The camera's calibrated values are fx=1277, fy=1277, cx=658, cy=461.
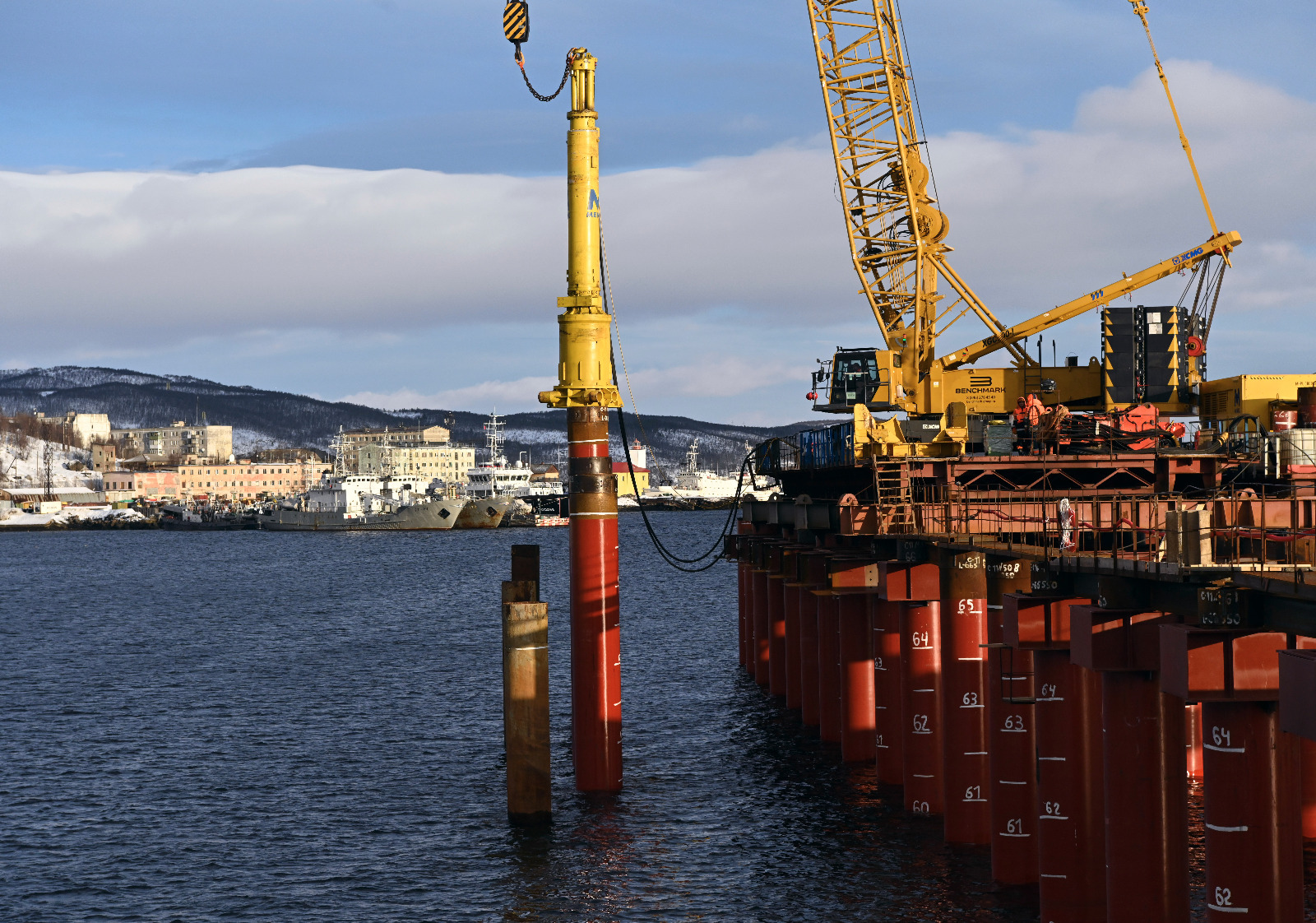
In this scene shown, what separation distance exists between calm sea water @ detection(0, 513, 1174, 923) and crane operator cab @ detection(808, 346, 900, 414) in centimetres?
1246

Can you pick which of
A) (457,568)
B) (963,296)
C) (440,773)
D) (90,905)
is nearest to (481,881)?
(90,905)

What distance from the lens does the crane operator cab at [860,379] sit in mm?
51094

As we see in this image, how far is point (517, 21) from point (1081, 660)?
74.6 ft

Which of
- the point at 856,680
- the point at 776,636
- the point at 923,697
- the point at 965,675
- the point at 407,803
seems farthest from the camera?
the point at 776,636

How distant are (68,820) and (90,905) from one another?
770 centimetres

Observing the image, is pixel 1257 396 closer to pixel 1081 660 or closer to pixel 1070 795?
pixel 1070 795

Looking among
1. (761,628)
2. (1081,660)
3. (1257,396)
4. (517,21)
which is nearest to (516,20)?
(517,21)

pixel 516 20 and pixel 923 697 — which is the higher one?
pixel 516 20

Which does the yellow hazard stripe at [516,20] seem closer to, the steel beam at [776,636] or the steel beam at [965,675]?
the steel beam at [965,675]

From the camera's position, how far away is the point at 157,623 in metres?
86.4

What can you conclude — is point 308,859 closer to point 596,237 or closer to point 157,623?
point 596,237

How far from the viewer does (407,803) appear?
34719mm

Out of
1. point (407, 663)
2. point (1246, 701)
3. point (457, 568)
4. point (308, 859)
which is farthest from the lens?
point (457, 568)

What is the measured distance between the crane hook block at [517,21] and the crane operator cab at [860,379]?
2316cm
